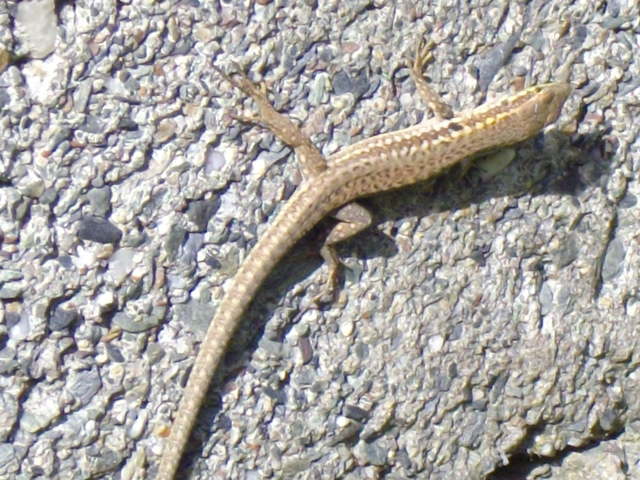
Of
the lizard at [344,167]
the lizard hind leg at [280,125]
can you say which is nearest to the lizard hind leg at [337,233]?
the lizard at [344,167]

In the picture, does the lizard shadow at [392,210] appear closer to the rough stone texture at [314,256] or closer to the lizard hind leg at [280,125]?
the rough stone texture at [314,256]

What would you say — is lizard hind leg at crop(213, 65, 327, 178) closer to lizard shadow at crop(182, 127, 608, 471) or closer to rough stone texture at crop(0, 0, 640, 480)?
rough stone texture at crop(0, 0, 640, 480)

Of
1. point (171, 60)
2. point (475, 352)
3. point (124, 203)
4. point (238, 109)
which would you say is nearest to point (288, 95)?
point (238, 109)

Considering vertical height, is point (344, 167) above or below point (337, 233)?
above

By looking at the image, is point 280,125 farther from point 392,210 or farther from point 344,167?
point 392,210

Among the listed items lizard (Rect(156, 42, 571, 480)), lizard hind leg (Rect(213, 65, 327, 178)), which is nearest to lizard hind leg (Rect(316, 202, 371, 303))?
lizard (Rect(156, 42, 571, 480))

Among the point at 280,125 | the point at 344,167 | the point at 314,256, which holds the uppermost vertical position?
the point at 280,125

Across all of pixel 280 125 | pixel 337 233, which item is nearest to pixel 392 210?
pixel 337 233
